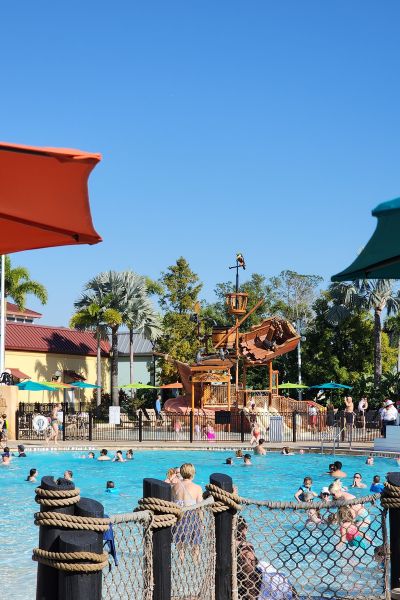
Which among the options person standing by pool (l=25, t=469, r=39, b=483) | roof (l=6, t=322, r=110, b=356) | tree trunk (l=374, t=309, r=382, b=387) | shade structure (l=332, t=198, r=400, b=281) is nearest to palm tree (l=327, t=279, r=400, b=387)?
tree trunk (l=374, t=309, r=382, b=387)

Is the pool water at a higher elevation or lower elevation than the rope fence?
lower

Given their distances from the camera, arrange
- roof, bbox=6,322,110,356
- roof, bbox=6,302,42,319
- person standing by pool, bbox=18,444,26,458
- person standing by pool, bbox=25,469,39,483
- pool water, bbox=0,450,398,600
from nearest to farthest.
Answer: pool water, bbox=0,450,398,600 < person standing by pool, bbox=25,469,39,483 < person standing by pool, bbox=18,444,26,458 < roof, bbox=6,322,110,356 < roof, bbox=6,302,42,319

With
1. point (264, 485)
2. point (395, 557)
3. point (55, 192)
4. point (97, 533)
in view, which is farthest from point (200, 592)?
point (264, 485)

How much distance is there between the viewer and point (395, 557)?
17.0ft

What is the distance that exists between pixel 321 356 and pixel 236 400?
16.0m

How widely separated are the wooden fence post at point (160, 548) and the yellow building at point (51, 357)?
149 feet

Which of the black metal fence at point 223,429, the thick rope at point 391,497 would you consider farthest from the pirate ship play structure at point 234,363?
the thick rope at point 391,497

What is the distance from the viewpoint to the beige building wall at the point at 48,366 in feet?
164

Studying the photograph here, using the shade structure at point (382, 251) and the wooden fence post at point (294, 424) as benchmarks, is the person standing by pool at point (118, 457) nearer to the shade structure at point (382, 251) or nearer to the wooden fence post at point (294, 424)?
the wooden fence post at point (294, 424)

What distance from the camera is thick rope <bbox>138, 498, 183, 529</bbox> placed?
4273 mm

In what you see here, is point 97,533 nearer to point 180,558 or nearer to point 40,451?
point 180,558

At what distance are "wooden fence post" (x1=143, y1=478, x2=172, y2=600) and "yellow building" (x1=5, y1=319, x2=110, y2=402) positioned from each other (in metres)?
45.4

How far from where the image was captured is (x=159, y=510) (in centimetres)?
428

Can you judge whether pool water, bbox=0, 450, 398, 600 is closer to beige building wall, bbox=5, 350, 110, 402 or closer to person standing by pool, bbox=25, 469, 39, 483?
person standing by pool, bbox=25, 469, 39, 483
